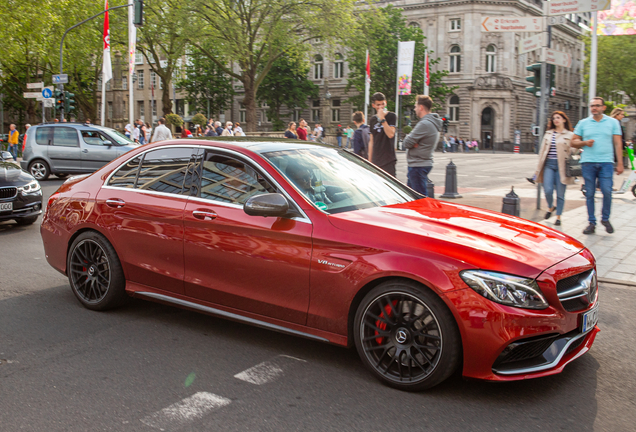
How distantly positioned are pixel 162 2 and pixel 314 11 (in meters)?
10.2

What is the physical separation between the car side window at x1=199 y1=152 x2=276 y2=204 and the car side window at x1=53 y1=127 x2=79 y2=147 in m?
15.8

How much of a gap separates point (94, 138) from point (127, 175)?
15055mm

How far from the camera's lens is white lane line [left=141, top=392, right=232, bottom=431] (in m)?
3.21

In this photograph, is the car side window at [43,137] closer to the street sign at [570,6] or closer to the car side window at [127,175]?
the street sign at [570,6]

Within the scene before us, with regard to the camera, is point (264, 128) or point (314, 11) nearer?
point (314, 11)

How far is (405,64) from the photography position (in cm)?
3734

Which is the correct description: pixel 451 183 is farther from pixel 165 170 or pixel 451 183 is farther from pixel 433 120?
pixel 165 170

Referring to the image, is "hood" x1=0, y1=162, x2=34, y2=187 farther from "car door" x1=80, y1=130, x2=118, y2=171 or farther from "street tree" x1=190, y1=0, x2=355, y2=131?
"street tree" x1=190, y1=0, x2=355, y2=131

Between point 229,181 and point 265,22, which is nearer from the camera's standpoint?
point 229,181

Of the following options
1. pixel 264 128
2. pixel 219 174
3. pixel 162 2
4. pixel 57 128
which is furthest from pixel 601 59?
pixel 219 174

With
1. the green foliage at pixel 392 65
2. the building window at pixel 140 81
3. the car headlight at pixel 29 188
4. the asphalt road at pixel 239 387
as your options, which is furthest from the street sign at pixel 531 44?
the building window at pixel 140 81

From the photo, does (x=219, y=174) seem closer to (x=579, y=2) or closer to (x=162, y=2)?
(x=579, y=2)

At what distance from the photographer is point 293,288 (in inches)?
158

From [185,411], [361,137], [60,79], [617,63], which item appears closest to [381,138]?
[361,137]
